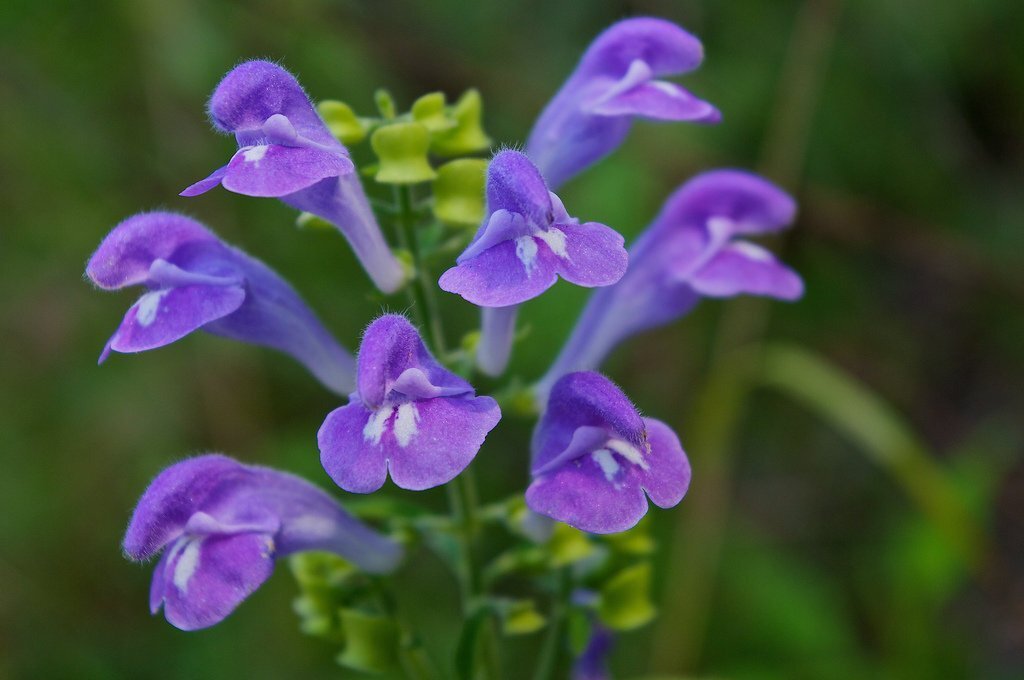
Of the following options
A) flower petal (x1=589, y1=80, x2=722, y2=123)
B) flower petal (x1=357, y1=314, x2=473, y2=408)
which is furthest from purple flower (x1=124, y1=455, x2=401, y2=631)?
flower petal (x1=589, y1=80, x2=722, y2=123)

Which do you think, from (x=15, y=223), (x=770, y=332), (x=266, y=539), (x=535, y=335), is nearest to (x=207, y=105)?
(x=266, y=539)

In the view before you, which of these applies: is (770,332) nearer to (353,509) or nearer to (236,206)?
(236,206)

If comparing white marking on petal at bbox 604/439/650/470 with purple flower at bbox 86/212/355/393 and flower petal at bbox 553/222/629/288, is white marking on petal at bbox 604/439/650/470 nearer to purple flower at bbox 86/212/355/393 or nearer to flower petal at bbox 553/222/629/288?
flower petal at bbox 553/222/629/288

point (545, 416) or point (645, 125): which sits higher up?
point (645, 125)

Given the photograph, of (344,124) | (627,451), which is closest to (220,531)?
(627,451)

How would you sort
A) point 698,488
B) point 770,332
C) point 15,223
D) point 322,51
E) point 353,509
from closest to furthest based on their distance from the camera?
point 353,509 → point 698,488 → point 322,51 → point 15,223 → point 770,332

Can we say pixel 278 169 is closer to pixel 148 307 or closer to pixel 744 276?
pixel 148 307

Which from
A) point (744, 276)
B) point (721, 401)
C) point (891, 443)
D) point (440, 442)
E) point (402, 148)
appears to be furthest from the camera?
point (721, 401)
